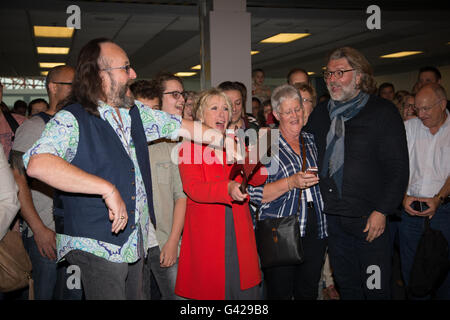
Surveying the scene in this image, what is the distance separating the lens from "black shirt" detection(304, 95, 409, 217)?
2521 millimetres

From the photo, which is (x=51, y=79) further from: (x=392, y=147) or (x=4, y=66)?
(x=4, y=66)

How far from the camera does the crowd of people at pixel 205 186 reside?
5.53 ft

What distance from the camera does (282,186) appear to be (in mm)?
2520

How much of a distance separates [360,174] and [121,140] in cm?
153

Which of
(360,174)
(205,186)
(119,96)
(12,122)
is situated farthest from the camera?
(12,122)

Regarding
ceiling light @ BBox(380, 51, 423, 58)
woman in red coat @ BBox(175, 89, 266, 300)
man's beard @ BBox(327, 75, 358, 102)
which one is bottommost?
woman in red coat @ BBox(175, 89, 266, 300)

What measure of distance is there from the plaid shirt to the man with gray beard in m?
0.98

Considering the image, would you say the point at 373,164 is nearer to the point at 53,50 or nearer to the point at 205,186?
the point at 205,186

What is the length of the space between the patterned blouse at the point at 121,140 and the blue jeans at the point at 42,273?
1198mm

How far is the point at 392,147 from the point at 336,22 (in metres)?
7.07

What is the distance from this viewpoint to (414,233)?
312cm

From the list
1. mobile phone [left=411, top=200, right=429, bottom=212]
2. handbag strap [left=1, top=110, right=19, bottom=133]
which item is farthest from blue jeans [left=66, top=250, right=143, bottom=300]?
mobile phone [left=411, top=200, right=429, bottom=212]

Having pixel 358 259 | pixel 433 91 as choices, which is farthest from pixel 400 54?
pixel 358 259

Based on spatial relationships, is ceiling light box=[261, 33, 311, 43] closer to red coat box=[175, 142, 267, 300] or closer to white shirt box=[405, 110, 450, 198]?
white shirt box=[405, 110, 450, 198]
